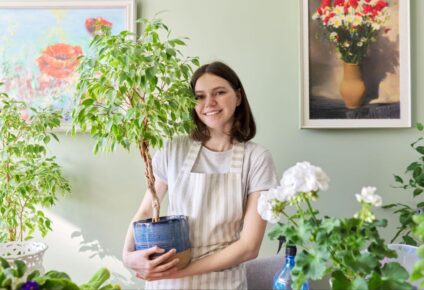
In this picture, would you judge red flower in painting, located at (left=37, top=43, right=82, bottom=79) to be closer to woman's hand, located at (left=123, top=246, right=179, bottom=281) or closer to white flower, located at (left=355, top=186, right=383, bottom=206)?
woman's hand, located at (left=123, top=246, right=179, bottom=281)

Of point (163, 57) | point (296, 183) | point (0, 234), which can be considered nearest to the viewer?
point (296, 183)

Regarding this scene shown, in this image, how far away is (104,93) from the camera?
1053 mm

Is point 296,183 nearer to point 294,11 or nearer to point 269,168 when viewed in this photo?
point 269,168

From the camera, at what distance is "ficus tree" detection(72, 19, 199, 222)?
1.01 meters

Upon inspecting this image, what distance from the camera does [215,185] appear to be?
4.19 ft

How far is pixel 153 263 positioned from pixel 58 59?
1.03m

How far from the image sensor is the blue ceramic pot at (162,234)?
1105 mm

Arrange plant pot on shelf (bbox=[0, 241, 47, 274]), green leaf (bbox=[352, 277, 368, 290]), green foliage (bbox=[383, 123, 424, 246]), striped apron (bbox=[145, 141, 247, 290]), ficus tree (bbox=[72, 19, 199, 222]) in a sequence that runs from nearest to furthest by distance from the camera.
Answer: green leaf (bbox=[352, 277, 368, 290])
ficus tree (bbox=[72, 19, 199, 222])
striped apron (bbox=[145, 141, 247, 290])
plant pot on shelf (bbox=[0, 241, 47, 274])
green foliage (bbox=[383, 123, 424, 246])

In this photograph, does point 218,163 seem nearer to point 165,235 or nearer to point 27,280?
point 165,235

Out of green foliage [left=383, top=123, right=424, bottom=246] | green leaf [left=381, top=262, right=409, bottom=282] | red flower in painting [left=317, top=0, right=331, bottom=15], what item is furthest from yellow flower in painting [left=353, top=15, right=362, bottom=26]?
green leaf [left=381, top=262, right=409, bottom=282]

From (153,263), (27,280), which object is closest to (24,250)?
(153,263)

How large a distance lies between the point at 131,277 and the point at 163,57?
A: 1066 mm

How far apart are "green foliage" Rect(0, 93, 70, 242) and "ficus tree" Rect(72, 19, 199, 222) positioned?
0.51 m

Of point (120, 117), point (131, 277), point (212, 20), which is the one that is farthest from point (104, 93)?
point (131, 277)
